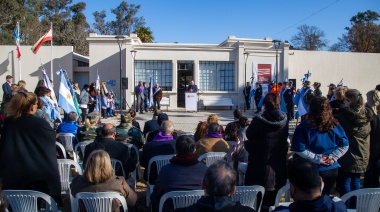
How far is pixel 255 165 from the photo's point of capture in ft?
12.6

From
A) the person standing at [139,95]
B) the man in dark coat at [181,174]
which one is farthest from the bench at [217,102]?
the man in dark coat at [181,174]

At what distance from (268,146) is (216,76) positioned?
1729cm

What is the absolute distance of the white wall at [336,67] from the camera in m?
23.8

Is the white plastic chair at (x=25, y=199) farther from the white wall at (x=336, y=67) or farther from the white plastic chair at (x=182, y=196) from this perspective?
the white wall at (x=336, y=67)

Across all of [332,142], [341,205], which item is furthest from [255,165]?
[341,205]

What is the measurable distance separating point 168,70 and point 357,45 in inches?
1260

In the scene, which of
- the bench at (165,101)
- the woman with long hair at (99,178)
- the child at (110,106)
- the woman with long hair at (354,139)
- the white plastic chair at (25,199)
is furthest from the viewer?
the bench at (165,101)

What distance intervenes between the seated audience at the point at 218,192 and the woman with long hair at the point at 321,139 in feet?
4.94

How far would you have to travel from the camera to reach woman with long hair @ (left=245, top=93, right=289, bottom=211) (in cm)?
377

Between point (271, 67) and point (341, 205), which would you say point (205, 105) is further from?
point (341, 205)

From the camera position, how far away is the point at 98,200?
305 centimetres

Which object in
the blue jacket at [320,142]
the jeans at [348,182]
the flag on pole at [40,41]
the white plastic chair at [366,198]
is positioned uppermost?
the flag on pole at [40,41]

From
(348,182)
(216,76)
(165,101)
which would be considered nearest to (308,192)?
(348,182)

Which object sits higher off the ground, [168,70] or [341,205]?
[168,70]
